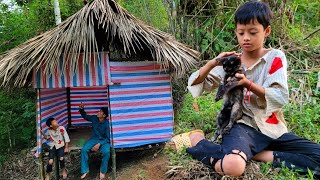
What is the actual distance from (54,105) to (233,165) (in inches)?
172

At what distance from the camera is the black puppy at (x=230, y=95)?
114 inches

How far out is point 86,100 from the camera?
7.23m

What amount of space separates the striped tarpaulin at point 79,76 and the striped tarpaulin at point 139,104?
149 millimetres

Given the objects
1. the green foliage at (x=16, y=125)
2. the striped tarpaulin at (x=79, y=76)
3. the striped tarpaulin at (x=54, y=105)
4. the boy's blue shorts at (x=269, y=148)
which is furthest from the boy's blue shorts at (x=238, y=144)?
the green foliage at (x=16, y=125)

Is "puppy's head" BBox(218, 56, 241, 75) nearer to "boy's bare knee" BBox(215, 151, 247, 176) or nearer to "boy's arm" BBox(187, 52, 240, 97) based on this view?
"boy's arm" BBox(187, 52, 240, 97)

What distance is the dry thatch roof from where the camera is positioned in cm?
449

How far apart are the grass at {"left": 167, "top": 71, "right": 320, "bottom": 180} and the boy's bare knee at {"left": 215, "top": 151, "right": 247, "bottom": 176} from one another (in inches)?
7.4

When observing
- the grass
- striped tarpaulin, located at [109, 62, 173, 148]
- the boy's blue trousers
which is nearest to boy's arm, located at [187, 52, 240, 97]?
the grass

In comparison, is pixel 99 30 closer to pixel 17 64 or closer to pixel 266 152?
pixel 17 64

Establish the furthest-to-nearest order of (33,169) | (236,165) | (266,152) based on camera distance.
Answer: (33,169)
(266,152)
(236,165)

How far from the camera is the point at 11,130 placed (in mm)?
9391

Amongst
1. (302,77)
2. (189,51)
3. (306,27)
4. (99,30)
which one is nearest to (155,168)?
(189,51)

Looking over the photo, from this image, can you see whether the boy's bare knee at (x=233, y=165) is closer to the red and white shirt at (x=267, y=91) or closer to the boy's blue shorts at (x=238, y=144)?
the boy's blue shorts at (x=238, y=144)

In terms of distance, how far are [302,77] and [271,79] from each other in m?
3.37
